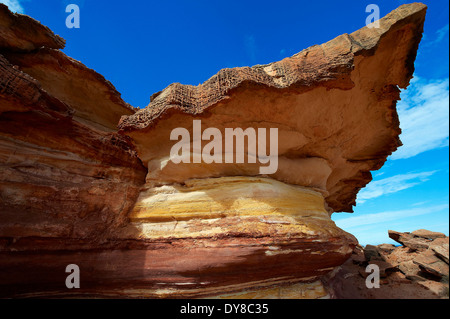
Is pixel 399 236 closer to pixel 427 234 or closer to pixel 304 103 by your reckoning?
pixel 427 234

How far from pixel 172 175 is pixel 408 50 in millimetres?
4587

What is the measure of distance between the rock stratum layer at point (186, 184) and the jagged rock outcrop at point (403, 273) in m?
1.92

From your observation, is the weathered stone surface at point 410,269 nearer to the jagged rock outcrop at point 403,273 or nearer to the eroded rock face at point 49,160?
the jagged rock outcrop at point 403,273

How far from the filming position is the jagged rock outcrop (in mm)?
5035

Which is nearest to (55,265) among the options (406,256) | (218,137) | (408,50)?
(218,137)

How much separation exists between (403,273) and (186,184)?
6.67 m

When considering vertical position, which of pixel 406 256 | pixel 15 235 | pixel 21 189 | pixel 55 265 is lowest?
pixel 406 256

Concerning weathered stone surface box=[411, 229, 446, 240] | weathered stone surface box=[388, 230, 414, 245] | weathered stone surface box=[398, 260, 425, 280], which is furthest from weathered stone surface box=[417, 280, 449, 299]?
weathered stone surface box=[411, 229, 446, 240]

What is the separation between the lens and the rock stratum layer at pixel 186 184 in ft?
10.4

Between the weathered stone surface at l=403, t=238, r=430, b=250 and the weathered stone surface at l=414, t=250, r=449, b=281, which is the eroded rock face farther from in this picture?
the weathered stone surface at l=403, t=238, r=430, b=250

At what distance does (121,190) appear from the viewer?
157 inches

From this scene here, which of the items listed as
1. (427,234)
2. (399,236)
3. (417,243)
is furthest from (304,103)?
(427,234)

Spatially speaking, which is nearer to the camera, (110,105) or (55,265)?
(55,265)
